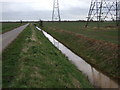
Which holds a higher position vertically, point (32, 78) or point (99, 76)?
point (32, 78)

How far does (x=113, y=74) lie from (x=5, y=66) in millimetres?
8377

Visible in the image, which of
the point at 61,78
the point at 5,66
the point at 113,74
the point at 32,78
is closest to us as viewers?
the point at 32,78

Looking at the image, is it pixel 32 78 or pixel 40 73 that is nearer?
pixel 32 78

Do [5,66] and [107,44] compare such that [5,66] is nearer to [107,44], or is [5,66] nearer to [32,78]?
[32,78]

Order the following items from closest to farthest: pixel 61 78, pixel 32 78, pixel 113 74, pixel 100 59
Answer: pixel 32 78 < pixel 61 78 < pixel 113 74 < pixel 100 59

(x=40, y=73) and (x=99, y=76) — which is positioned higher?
(x=40, y=73)

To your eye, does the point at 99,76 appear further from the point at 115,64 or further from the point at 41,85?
the point at 41,85

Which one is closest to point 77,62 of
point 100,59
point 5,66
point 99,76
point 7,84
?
point 100,59

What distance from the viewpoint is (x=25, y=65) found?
16.2m

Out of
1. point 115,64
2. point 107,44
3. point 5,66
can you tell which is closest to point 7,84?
point 5,66

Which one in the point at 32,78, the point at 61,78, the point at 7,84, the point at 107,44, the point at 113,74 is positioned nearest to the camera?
the point at 7,84

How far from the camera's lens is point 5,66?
16047mm

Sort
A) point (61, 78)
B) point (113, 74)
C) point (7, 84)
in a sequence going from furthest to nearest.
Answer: point (113, 74), point (61, 78), point (7, 84)

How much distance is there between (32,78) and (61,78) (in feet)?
5.94
